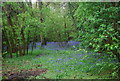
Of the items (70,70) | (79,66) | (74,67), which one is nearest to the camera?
(70,70)

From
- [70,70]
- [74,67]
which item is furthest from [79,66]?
[70,70]

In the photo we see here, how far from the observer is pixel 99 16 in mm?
7102

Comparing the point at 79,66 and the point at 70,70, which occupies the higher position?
the point at 70,70

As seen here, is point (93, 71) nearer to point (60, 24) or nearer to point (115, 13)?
point (115, 13)

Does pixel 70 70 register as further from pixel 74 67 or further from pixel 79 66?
pixel 79 66

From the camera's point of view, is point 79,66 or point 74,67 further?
point 79,66

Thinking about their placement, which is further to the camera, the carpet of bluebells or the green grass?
the green grass

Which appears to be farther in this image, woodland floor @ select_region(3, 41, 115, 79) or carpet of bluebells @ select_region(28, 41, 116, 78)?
woodland floor @ select_region(3, 41, 115, 79)

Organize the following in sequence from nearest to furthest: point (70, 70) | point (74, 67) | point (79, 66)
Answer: point (70, 70)
point (74, 67)
point (79, 66)

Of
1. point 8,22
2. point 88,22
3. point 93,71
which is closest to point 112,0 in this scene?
point 88,22

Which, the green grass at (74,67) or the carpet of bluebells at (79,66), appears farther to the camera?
the green grass at (74,67)

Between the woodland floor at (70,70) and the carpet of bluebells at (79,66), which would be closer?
the carpet of bluebells at (79,66)

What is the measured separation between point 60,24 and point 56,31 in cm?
150

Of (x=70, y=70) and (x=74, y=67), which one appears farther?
(x=74, y=67)
